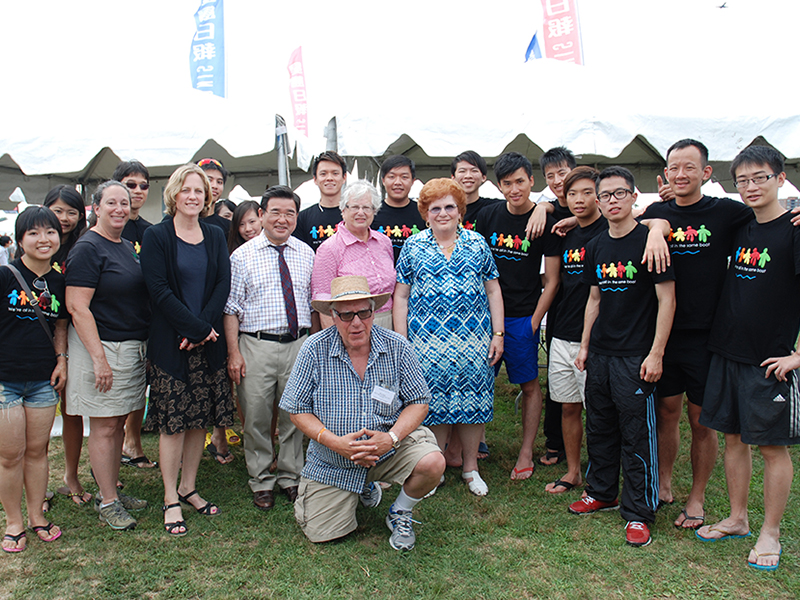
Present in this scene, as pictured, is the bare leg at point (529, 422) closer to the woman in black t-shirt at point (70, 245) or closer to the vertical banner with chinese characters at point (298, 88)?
the woman in black t-shirt at point (70, 245)

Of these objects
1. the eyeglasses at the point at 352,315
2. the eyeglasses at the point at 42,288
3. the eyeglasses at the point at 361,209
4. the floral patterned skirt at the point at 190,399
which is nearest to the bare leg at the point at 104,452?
the floral patterned skirt at the point at 190,399

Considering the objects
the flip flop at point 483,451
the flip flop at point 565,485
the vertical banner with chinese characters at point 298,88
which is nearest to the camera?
the flip flop at point 565,485

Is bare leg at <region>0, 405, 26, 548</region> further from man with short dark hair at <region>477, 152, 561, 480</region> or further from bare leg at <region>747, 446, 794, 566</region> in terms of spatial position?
bare leg at <region>747, 446, 794, 566</region>

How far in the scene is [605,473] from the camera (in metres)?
3.18

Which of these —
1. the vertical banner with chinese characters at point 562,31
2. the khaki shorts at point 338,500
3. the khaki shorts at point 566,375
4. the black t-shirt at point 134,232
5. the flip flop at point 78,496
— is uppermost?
the vertical banner with chinese characters at point 562,31

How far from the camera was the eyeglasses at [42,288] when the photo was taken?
9.36 ft

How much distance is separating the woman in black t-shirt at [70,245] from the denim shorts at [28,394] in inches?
15.5

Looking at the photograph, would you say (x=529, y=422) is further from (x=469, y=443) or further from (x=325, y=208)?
(x=325, y=208)

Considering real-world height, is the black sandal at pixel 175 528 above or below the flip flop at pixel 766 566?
above

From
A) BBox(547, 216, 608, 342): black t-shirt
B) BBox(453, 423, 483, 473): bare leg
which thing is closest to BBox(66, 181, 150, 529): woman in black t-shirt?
BBox(453, 423, 483, 473): bare leg

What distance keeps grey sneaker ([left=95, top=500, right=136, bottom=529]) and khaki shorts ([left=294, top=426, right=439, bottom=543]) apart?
1.05m

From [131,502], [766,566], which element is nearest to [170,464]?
[131,502]

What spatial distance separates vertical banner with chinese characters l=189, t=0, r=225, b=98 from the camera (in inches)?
514

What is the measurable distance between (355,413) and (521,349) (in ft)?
4.95
